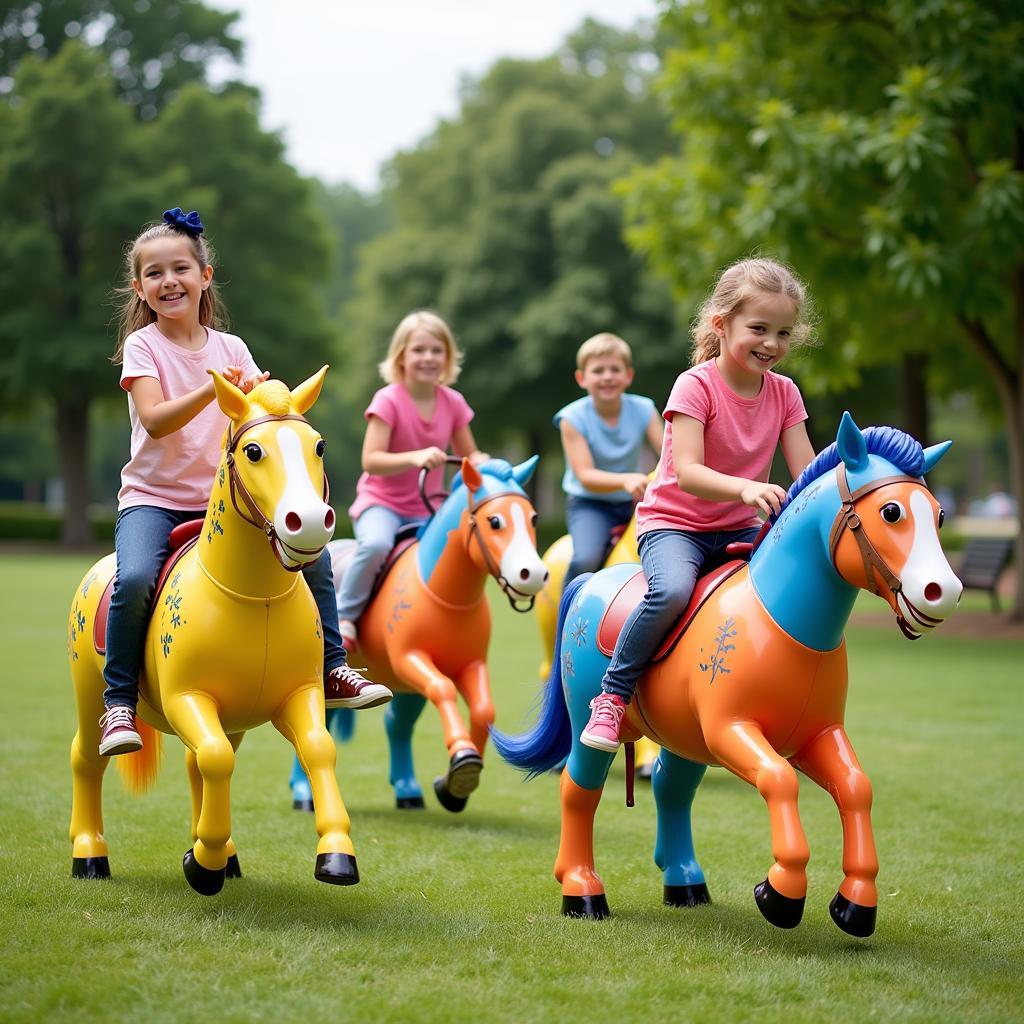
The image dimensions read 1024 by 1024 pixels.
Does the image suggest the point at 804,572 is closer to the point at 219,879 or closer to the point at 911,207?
the point at 219,879

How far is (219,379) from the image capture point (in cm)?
514

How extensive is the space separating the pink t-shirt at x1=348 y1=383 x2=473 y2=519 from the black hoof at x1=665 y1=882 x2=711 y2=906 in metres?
3.43

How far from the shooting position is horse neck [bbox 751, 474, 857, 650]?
4863mm

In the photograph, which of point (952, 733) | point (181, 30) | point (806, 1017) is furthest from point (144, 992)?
point (181, 30)

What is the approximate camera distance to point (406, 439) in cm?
859

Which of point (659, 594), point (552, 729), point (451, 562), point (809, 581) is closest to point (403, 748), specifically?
point (451, 562)

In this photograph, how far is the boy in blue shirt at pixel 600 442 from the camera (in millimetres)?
8961

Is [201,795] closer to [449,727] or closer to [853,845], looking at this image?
[449,727]

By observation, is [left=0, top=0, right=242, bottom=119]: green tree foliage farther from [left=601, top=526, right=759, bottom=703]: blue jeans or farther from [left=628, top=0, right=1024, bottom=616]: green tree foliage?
[left=601, top=526, right=759, bottom=703]: blue jeans

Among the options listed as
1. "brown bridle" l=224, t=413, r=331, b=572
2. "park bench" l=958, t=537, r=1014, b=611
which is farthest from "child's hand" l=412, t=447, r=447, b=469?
"park bench" l=958, t=537, r=1014, b=611

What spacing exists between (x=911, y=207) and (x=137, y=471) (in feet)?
40.0

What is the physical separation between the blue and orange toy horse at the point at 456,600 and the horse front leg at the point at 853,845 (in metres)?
2.43

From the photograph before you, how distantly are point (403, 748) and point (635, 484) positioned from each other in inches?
87.6

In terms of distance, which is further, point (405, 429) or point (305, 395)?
point (405, 429)
